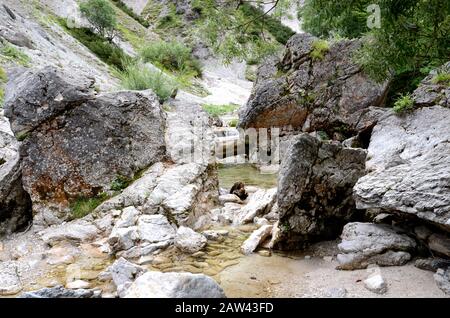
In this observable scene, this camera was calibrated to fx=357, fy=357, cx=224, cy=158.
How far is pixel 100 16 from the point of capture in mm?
38000

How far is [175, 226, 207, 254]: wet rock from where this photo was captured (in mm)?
6113

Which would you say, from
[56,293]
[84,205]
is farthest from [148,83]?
[56,293]

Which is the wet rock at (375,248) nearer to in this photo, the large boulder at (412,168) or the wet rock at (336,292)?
the large boulder at (412,168)

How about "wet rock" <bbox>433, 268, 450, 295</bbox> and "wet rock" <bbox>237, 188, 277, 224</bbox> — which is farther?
"wet rock" <bbox>237, 188, 277, 224</bbox>

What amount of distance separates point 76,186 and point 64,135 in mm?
1151

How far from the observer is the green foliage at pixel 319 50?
15.0 m

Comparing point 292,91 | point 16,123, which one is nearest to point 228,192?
point 16,123

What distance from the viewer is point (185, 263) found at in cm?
575

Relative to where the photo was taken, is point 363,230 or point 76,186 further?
point 76,186

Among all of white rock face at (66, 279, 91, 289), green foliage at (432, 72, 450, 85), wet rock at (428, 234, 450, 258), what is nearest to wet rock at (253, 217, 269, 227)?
wet rock at (428, 234, 450, 258)

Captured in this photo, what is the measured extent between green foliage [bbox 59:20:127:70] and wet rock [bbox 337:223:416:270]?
25.9m

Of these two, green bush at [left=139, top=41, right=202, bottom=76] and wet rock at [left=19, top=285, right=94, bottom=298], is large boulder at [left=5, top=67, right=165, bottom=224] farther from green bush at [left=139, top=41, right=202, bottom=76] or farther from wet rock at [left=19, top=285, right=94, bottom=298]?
green bush at [left=139, top=41, right=202, bottom=76]

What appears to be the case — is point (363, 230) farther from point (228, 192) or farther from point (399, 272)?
point (228, 192)

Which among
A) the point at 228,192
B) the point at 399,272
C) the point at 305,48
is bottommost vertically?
the point at 228,192
